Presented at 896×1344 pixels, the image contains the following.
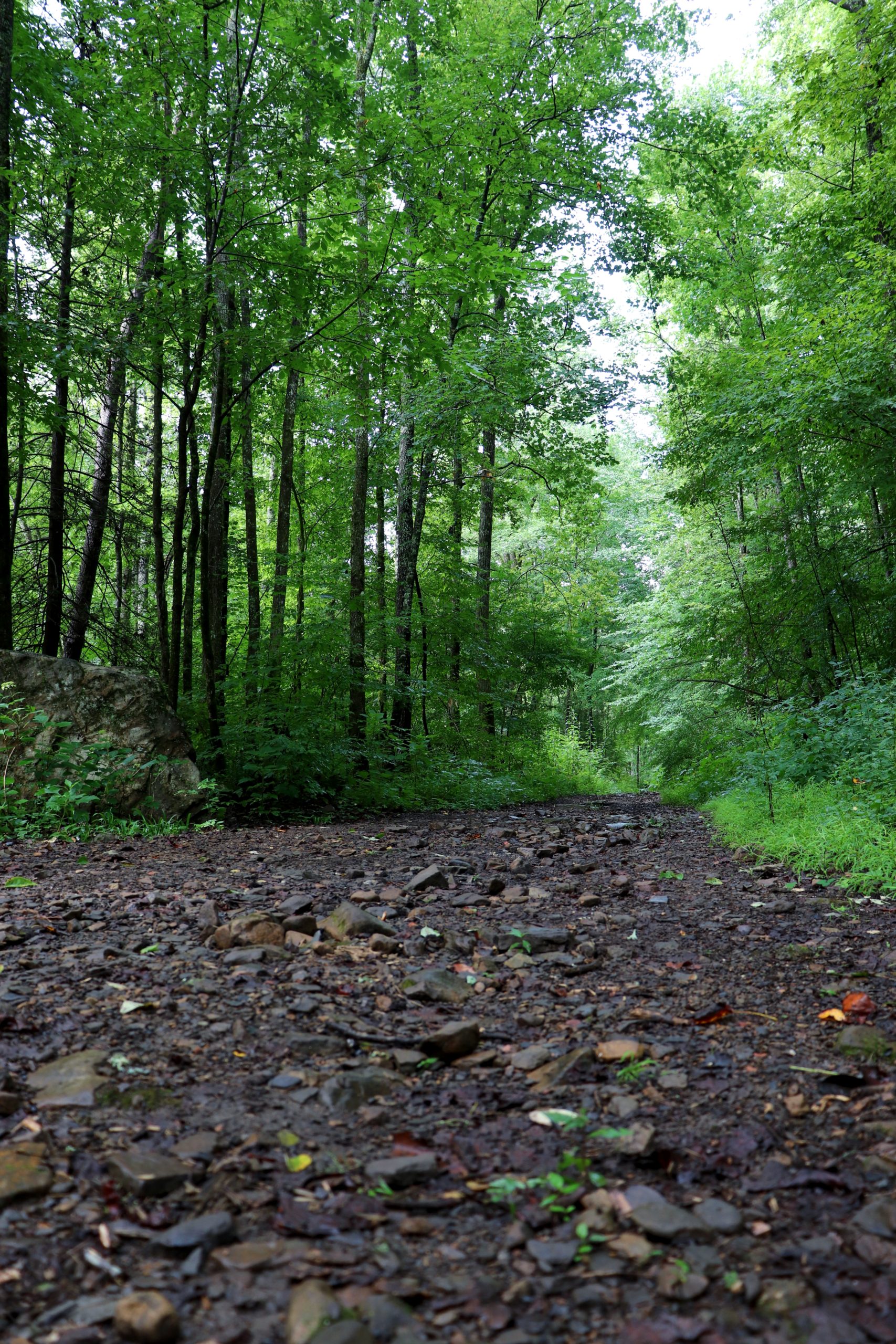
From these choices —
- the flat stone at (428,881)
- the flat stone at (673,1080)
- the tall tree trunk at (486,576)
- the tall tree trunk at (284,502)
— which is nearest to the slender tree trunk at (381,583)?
the tall tree trunk at (284,502)

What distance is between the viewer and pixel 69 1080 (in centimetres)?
199

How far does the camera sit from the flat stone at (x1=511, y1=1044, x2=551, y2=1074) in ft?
7.38

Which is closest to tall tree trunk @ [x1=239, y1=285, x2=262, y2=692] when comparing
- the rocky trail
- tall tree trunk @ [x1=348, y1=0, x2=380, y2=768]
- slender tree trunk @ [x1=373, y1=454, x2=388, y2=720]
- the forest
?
the forest

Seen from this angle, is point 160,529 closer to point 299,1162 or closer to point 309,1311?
point 299,1162

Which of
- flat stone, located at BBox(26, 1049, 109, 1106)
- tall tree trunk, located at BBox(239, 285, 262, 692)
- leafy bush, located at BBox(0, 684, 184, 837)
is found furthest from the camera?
tall tree trunk, located at BBox(239, 285, 262, 692)

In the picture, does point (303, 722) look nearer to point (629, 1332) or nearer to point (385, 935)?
point (385, 935)

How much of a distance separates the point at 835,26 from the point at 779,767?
11.9 metres

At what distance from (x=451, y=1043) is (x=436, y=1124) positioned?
0.36 m

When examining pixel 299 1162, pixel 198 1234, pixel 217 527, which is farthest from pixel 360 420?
pixel 198 1234

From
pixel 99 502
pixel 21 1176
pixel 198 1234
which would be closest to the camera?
pixel 198 1234

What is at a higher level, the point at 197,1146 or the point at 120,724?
the point at 120,724

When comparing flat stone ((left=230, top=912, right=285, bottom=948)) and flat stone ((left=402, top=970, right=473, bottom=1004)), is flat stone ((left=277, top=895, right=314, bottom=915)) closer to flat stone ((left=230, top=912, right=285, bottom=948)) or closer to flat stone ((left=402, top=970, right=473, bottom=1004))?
flat stone ((left=230, top=912, right=285, bottom=948))

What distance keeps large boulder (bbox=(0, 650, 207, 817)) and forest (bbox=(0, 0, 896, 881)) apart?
2.32 ft

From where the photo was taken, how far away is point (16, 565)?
995 centimetres
